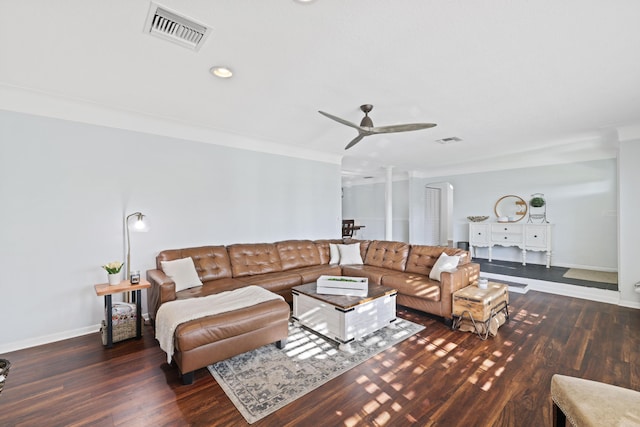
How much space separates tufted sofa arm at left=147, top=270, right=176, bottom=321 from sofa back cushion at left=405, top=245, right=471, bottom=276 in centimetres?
314

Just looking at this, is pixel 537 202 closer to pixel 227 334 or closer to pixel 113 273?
pixel 227 334

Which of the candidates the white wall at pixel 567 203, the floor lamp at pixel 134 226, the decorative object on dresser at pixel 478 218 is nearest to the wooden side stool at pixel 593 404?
the floor lamp at pixel 134 226

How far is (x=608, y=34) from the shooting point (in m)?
1.89

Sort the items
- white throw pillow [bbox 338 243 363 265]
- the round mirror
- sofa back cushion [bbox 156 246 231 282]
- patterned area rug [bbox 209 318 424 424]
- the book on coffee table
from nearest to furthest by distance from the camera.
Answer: patterned area rug [bbox 209 318 424 424], the book on coffee table, sofa back cushion [bbox 156 246 231 282], white throw pillow [bbox 338 243 363 265], the round mirror

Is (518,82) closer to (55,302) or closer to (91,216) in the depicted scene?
(91,216)

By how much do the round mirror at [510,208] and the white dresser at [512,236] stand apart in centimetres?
26

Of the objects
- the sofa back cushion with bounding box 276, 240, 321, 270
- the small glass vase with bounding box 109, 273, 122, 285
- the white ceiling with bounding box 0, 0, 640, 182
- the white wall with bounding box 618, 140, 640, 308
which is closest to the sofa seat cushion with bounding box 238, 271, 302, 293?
the sofa back cushion with bounding box 276, 240, 321, 270

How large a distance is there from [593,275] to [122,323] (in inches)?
293

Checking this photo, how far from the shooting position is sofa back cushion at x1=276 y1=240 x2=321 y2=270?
4.34 meters

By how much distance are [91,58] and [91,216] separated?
1.76m

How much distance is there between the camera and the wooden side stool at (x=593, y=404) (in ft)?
3.67

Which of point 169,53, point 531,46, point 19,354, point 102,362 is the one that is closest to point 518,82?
point 531,46

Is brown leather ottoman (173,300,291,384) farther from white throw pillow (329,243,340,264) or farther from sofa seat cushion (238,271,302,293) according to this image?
white throw pillow (329,243,340,264)

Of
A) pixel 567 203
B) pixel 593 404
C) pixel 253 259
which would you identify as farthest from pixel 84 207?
pixel 567 203
